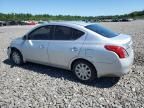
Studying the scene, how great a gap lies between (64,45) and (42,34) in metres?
1.09

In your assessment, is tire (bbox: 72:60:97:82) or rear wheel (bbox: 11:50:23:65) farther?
rear wheel (bbox: 11:50:23:65)

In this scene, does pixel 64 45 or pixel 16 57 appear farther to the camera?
pixel 16 57

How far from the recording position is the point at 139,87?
598 centimetres

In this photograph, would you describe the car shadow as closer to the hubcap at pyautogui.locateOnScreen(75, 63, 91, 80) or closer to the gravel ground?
the gravel ground

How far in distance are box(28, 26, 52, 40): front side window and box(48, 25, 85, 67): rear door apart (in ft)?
0.82

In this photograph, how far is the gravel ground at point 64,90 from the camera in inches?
203

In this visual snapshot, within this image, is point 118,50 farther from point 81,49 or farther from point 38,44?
Result: point 38,44

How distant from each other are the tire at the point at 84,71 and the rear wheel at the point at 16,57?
244 cm

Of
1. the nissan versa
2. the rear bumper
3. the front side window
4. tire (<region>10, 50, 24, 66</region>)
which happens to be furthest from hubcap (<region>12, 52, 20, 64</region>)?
the rear bumper

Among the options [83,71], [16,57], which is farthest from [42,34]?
[83,71]

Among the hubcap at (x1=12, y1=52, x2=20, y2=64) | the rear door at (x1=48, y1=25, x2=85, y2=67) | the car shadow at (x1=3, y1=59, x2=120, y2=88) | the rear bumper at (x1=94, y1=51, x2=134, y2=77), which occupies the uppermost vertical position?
the rear door at (x1=48, y1=25, x2=85, y2=67)

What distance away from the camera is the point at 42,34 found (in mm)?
7496

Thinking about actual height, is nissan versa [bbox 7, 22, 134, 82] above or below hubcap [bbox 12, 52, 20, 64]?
above

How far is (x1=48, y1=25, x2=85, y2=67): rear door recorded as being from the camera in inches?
257
